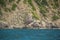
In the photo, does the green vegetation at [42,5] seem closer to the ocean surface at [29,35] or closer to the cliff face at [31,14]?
the cliff face at [31,14]

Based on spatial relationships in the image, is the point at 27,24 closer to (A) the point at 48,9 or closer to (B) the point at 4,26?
(B) the point at 4,26

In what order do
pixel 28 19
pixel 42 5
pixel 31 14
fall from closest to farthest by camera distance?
pixel 28 19
pixel 31 14
pixel 42 5

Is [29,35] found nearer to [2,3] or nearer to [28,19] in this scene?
[28,19]

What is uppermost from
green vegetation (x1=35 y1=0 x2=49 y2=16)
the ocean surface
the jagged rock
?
green vegetation (x1=35 y1=0 x2=49 y2=16)

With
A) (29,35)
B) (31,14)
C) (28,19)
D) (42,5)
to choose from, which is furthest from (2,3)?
(29,35)

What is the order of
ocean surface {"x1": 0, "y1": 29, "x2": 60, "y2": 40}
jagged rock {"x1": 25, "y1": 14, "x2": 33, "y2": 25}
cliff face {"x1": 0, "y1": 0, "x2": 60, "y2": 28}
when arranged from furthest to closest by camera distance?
1. cliff face {"x1": 0, "y1": 0, "x2": 60, "y2": 28}
2. jagged rock {"x1": 25, "y1": 14, "x2": 33, "y2": 25}
3. ocean surface {"x1": 0, "y1": 29, "x2": 60, "y2": 40}

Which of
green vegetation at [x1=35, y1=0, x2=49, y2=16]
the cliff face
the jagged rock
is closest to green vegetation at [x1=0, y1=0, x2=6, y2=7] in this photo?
the cliff face

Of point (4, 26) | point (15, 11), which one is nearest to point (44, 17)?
point (15, 11)

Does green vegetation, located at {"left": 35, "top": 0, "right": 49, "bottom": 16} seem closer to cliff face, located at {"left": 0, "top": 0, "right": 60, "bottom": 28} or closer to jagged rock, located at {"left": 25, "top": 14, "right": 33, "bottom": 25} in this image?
cliff face, located at {"left": 0, "top": 0, "right": 60, "bottom": 28}

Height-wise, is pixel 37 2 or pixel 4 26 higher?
pixel 37 2
